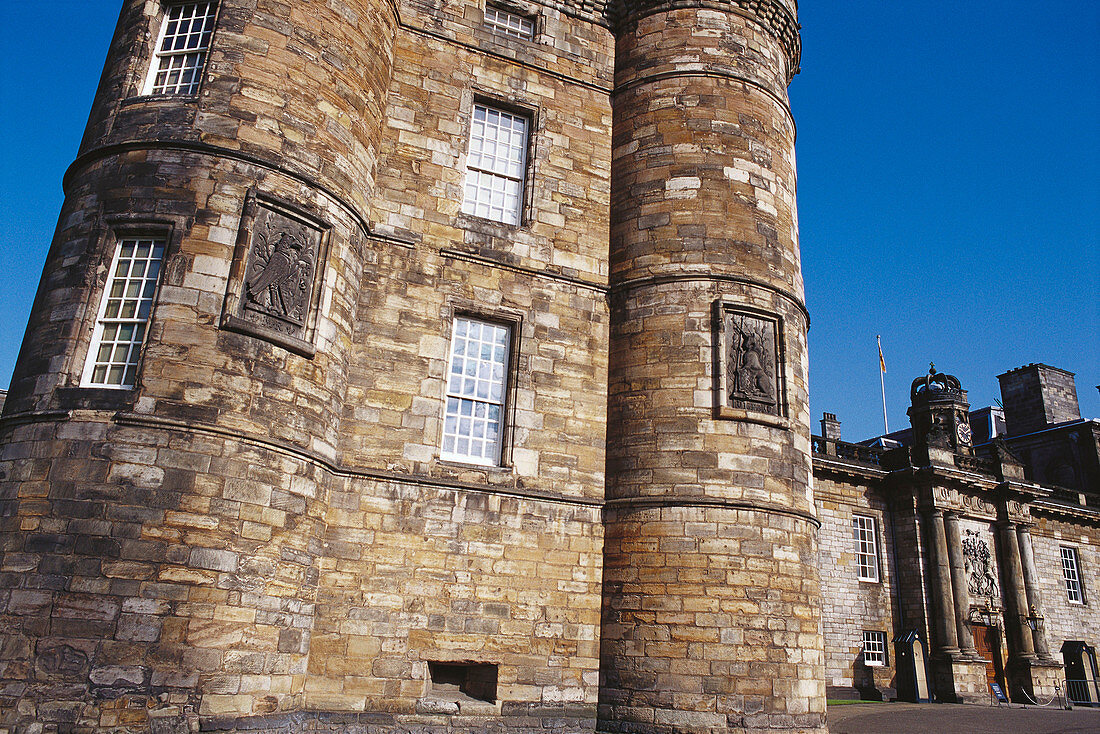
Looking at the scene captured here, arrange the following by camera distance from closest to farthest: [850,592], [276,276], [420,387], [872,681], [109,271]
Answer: [109,271] < [276,276] < [420,387] < [872,681] < [850,592]

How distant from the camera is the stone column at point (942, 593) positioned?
20.9m

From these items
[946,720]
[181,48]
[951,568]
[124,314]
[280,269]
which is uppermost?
[181,48]

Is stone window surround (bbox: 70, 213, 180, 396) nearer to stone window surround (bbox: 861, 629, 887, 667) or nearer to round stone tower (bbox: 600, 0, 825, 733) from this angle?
round stone tower (bbox: 600, 0, 825, 733)

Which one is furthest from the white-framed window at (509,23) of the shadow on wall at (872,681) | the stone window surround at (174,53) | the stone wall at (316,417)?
Answer: the shadow on wall at (872,681)

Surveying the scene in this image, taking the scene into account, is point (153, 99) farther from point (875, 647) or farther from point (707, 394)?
point (875, 647)

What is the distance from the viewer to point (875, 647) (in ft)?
67.9

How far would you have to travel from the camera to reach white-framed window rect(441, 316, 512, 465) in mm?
10805

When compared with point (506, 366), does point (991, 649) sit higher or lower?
lower

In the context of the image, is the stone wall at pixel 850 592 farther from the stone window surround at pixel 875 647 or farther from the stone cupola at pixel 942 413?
the stone cupola at pixel 942 413

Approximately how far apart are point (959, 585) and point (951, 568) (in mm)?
507

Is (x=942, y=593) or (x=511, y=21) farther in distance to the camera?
(x=942, y=593)

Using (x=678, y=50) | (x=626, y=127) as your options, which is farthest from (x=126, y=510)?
(x=678, y=50)

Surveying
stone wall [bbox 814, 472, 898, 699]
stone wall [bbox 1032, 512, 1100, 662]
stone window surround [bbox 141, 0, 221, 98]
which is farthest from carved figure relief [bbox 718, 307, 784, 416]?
stone wall [bbox 1032, 512, 1100, 662]

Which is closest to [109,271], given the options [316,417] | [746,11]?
[316,417]
